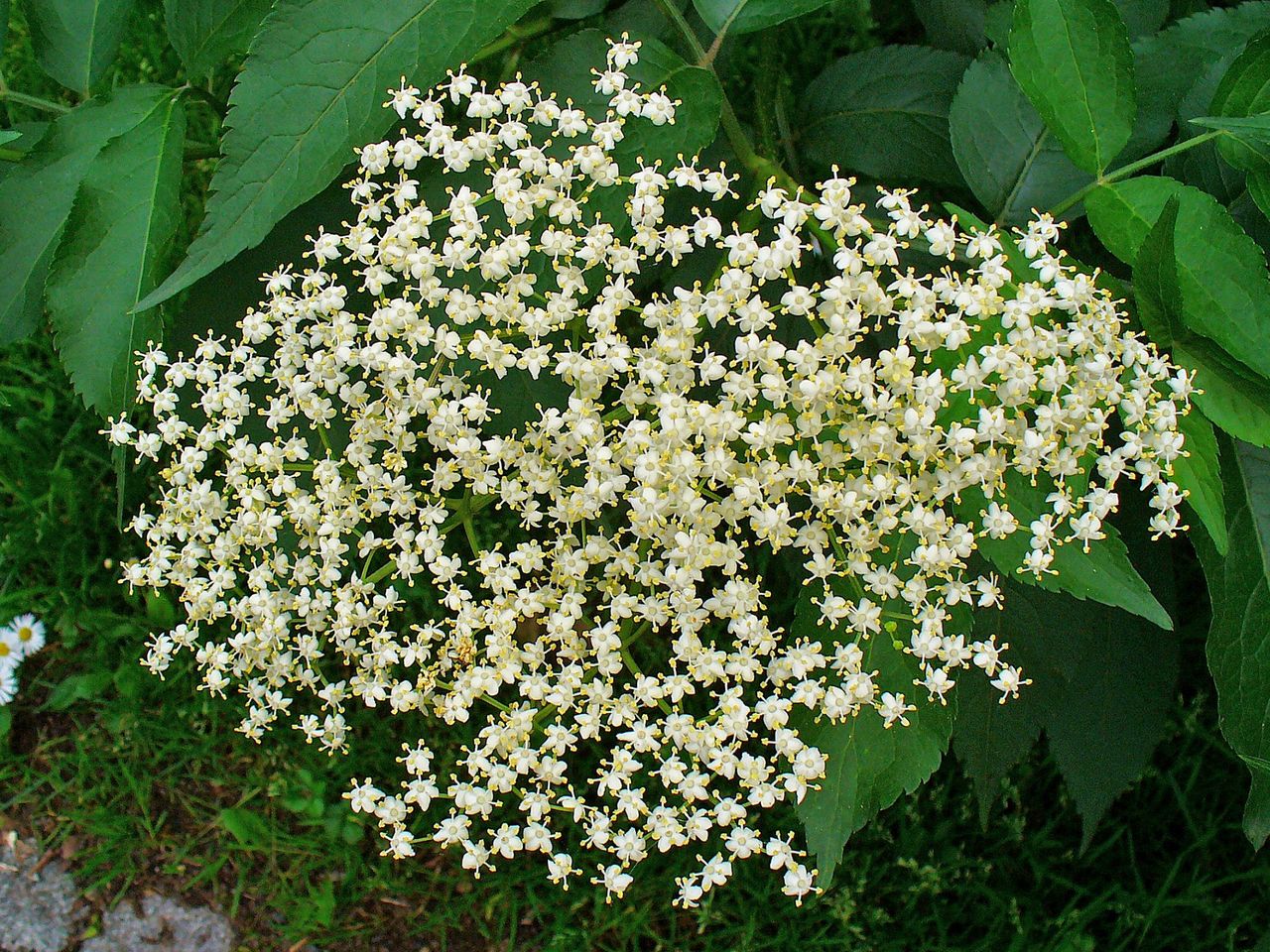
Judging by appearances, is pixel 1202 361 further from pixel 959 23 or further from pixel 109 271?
pixel 109 271

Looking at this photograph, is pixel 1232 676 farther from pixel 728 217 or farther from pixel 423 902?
pixel 423 902

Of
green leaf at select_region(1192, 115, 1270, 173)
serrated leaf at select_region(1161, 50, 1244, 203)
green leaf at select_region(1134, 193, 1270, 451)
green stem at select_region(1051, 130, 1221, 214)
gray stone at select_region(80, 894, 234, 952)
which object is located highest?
serrated leaf at select_region(1161, 50, 1244, 203)

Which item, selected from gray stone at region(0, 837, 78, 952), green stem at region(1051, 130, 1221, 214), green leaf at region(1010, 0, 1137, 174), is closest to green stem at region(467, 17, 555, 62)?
green leaf at region(1010, 0, 1137, 174)

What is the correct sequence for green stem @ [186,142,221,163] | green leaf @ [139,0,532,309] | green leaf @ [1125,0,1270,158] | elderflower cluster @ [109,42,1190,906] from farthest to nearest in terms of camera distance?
1. green stem @ [186,142,221,163]
2. green leaf @ [1125,0,1270,158]
3. green leaf @ [139,0,532,309]
4. elderflower cluster @ [109,42,1190,906]

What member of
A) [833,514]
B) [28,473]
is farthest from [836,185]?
[28,473]

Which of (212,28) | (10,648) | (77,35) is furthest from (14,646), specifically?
(212,28)

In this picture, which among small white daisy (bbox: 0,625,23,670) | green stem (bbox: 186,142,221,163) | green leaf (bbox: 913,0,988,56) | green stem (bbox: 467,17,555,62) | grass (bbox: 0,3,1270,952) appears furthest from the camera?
small white daisy (bbox: 0,625,23,670)

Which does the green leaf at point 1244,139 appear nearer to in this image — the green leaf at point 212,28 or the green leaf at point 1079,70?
the green leaf at point 1079,70

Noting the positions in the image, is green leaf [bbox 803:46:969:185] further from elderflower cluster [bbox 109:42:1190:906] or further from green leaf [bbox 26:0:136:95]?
green leaf [bbox 26:0:136:95]
